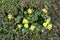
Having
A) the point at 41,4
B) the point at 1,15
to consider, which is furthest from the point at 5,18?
the point at 41,4

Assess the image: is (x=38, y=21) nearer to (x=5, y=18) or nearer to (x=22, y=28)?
(x=22, y=28)

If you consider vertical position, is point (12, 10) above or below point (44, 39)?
above

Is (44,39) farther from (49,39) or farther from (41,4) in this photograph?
(41,4)

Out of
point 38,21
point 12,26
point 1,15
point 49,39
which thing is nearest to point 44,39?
point 49,39

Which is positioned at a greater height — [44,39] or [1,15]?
[1,15]

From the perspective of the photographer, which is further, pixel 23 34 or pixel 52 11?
pixel 52 11

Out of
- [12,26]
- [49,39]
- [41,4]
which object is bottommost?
[49,39]
